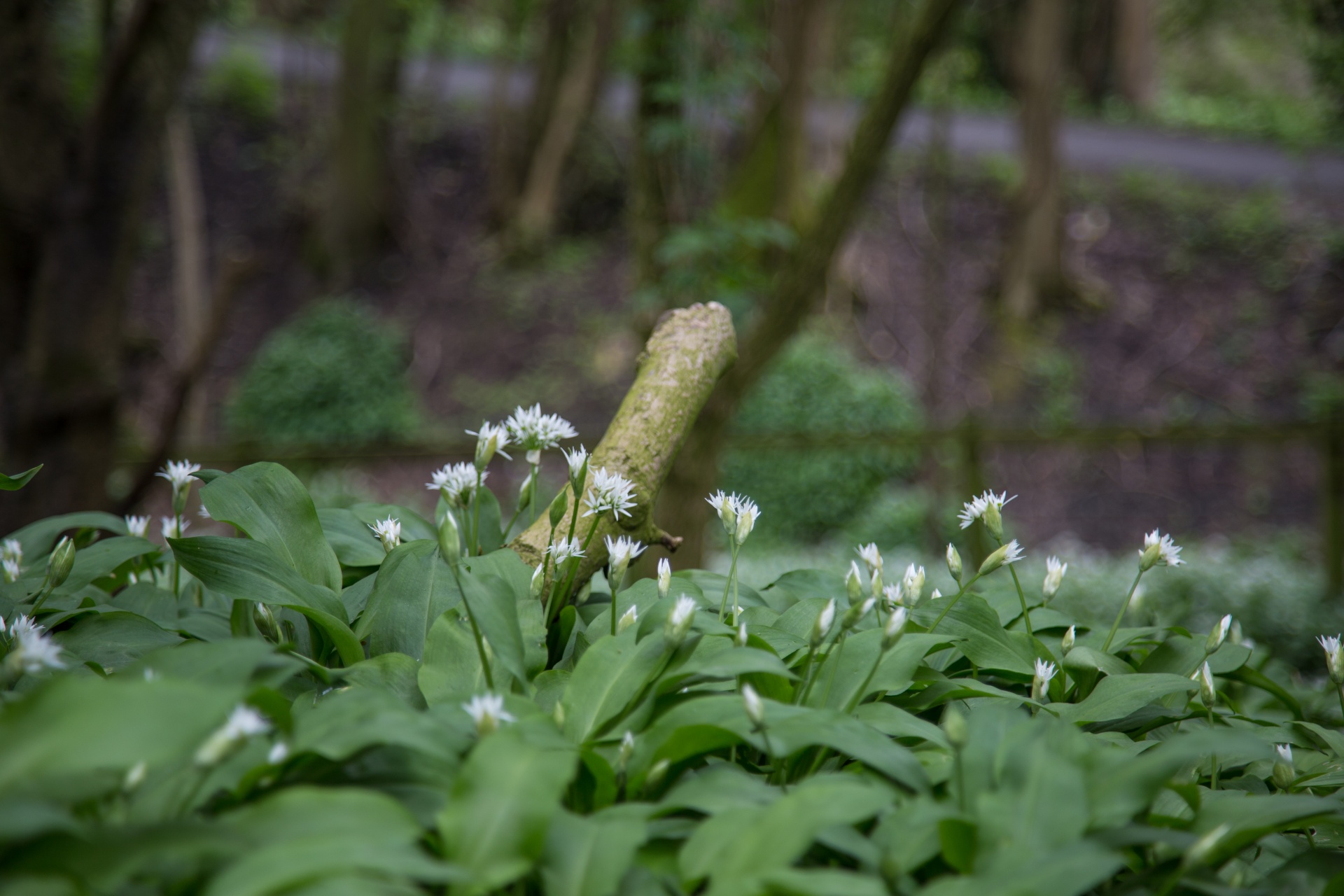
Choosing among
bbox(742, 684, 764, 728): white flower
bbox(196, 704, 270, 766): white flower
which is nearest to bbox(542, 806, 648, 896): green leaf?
bbox(742, 684, 764, 728): white flower

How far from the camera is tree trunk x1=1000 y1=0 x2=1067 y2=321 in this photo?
9133 mm

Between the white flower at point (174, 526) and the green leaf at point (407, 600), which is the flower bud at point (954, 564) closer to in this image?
the green leaf at point (407, 600)

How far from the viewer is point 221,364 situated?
10.4m

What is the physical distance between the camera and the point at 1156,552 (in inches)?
50.6

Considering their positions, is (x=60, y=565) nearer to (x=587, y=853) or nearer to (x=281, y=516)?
(x=281, y=516)

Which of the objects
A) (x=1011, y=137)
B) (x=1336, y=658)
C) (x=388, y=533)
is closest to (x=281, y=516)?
(x=388, y=533)

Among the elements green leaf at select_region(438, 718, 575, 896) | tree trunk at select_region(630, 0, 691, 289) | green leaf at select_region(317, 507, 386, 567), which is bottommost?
green leaf at select_region(317, 507, 386, 567)

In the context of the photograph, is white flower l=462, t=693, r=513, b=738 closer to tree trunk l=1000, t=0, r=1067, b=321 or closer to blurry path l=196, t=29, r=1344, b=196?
tree trunk l=1000, t=0, r=1067, b=321

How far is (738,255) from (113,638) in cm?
335

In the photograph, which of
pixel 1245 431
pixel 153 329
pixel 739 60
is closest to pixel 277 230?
pixel 153 329

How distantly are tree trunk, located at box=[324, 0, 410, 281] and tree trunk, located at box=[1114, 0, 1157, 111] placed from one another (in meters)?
10.1

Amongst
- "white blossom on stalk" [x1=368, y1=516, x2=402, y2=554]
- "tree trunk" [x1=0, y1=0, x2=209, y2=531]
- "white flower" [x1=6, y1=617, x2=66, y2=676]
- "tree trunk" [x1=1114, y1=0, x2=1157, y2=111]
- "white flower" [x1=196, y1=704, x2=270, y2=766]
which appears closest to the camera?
"white flower" [x1=196, y1=704, x2=270, y2=766]

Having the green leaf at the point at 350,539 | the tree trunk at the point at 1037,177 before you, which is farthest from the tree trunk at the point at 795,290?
the tree trunk at the point at 1037,177

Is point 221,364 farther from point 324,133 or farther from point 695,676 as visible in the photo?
point 695,676
